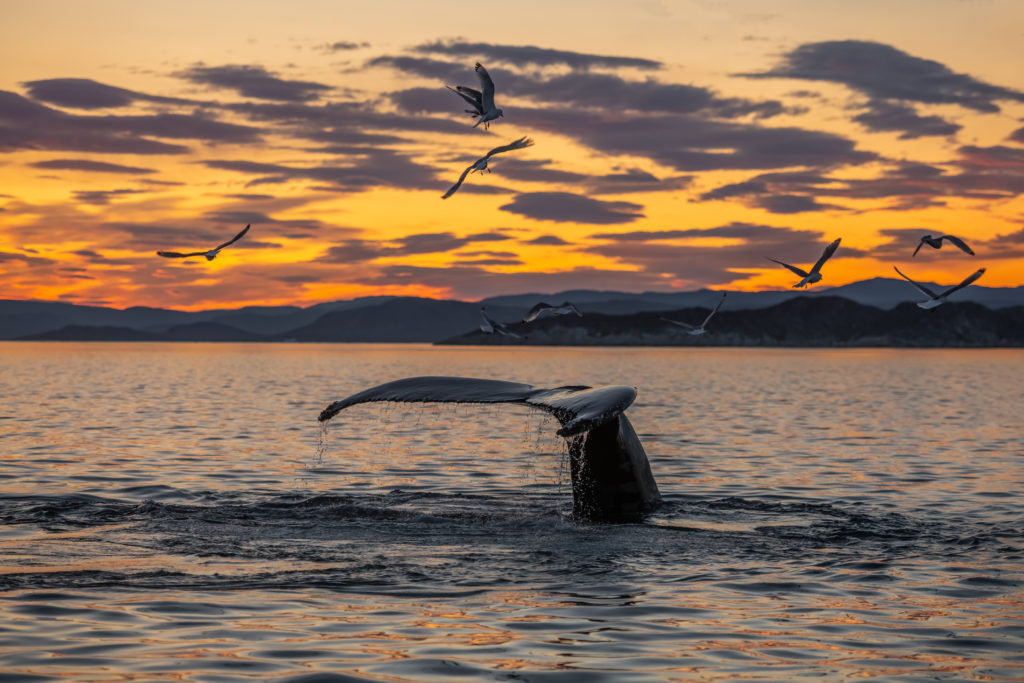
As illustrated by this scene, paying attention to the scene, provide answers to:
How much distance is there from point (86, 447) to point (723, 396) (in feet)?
109

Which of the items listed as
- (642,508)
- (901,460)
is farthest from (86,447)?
(901,460)

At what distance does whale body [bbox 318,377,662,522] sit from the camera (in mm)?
10594

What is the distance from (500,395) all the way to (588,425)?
2145mm

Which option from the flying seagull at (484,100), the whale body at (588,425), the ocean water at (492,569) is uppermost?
the flying seagull at (484,100)

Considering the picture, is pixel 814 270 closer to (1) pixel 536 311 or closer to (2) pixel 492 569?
(1) pixel 536 311

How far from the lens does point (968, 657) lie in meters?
8.53

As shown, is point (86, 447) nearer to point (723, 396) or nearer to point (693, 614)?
point (693, 614)

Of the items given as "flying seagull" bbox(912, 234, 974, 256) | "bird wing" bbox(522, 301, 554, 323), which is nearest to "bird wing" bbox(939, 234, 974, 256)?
"flying seagull" bbox(912, 234, 974, 256)

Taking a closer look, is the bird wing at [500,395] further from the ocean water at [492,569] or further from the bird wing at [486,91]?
the bird wing at [486,91]

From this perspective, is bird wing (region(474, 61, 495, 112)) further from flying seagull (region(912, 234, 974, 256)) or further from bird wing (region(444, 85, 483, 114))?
flying seagull (region(912, 234, 974, 256))

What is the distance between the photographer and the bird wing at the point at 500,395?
10.5 metres

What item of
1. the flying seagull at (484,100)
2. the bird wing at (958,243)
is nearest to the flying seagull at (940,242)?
the bird wing at (958,243)

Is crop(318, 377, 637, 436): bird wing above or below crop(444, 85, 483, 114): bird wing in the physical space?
below

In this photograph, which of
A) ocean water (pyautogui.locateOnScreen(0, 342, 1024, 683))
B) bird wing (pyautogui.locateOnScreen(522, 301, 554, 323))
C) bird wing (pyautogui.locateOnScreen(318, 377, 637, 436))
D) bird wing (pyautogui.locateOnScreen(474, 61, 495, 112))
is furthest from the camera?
bird wing (pyautogui.locateOnScreen(522, 301, 554, 323))
